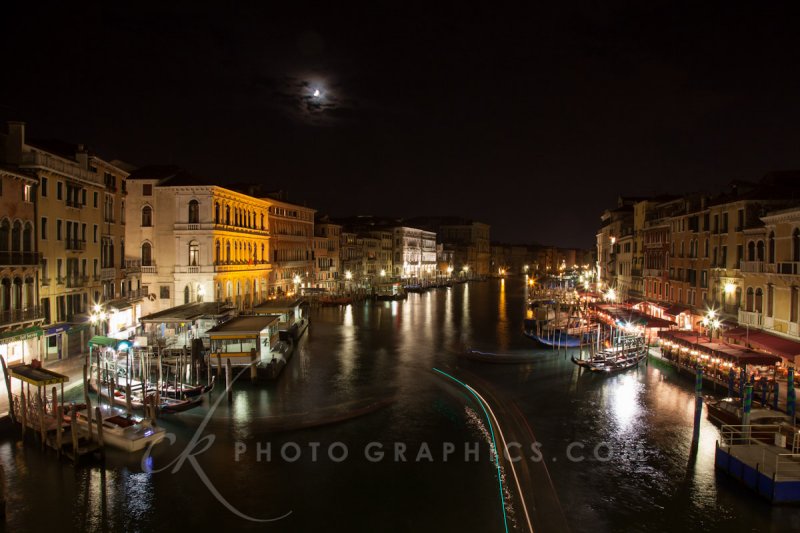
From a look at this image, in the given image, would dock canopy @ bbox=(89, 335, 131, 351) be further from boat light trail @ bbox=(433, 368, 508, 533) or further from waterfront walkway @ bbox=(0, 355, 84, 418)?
boat light trail @ bbox=(433, 368, 508, 533)

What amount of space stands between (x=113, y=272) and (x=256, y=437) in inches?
576

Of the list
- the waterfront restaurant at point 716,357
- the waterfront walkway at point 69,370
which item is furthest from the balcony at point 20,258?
the waterfront restaurant at point 716,357

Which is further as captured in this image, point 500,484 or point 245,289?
point 245,289

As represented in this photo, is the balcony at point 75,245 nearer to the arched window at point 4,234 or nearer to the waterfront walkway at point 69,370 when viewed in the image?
the arched window at point 4,234

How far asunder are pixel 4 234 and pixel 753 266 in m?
25.4

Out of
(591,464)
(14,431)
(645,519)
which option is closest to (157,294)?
(14,431)

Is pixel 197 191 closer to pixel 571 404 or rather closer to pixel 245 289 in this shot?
pixel 245 289

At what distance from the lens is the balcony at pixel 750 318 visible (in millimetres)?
20141

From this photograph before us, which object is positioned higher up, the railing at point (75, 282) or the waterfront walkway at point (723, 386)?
the railing at point (75, 282)

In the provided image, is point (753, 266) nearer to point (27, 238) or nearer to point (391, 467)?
point (391, 467)

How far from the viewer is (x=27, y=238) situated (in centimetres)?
1875

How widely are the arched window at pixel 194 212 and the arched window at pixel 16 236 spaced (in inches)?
532

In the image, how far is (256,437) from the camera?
14453 millimetres

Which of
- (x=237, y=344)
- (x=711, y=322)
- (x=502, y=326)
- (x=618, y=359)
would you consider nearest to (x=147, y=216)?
(x=237, y=344)
